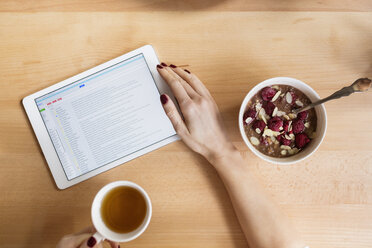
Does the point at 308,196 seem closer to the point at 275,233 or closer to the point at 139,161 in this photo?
the point at 275,233

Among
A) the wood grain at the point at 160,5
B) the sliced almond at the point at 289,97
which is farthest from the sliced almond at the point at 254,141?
the wood grain at the point at 160,5

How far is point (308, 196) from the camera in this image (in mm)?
685

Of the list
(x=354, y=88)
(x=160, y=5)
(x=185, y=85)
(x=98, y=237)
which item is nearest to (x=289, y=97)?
(x=354, y=88)

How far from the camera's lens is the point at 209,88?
0.71 metres

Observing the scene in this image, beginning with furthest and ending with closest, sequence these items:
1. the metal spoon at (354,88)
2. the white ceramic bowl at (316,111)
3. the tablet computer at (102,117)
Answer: the tablet computer at (102,117) → the white ceramic bowl at (316,111) → the metal spoon at (354,88)

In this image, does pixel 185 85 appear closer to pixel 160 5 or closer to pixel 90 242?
pixel 160 5

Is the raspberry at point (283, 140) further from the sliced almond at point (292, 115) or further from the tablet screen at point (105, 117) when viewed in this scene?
the tablet screen at point (105, 117)

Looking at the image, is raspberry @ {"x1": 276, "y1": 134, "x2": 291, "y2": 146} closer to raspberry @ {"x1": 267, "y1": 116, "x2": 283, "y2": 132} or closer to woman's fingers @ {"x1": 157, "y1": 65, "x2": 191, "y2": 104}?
raspberry @ {"x1": 267, "y1": 116, "x2": 283, "y2": 132}

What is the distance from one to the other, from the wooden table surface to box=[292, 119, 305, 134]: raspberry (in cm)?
12

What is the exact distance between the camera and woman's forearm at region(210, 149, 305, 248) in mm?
636

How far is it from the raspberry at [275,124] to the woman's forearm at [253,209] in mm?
115

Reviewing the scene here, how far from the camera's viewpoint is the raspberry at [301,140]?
1.99ft

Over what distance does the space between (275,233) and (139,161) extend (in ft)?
1.20

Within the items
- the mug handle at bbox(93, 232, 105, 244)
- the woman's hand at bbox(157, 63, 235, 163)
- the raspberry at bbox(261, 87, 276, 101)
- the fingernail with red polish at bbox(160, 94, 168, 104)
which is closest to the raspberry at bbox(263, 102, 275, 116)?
the raspberry at bbox(261, 87, 276, 101)
